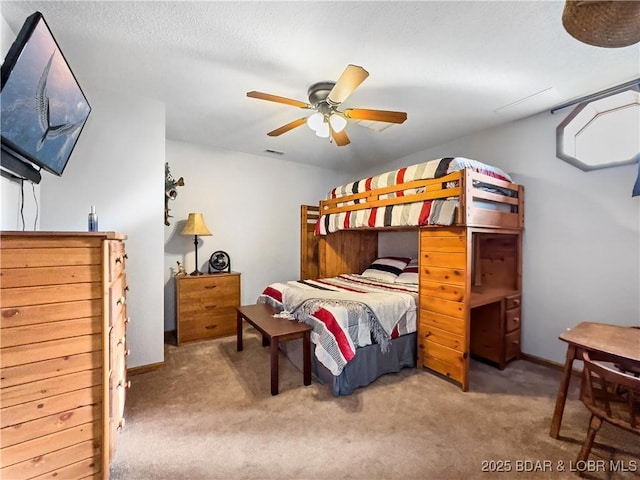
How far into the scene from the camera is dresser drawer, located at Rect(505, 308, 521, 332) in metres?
2.66

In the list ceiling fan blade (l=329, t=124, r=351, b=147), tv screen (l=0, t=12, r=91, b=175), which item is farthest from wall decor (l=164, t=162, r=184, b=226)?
ceiling fan blade (l=329, t=124, r=351, b=147)

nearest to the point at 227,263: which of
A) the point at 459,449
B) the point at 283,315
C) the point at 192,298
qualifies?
the point at 192,298

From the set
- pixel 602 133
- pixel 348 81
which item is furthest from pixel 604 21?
pixel 602 133

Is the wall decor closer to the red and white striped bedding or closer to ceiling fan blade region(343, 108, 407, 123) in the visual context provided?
the red and white striped bedding

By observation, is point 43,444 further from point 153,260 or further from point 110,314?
point 153,260

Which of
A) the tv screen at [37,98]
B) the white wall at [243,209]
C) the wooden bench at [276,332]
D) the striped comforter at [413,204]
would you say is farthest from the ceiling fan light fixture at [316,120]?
the white wall at [243,209]

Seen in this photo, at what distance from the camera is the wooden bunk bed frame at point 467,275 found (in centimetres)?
226

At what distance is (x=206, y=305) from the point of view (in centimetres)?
329

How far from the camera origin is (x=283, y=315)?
8.78ft

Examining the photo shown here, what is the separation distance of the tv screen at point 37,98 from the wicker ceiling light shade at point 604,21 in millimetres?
1965

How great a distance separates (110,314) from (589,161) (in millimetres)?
3624

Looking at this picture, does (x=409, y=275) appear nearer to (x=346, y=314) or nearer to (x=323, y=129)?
(x=346, y=314)

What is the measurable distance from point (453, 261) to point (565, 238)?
1.16 meters

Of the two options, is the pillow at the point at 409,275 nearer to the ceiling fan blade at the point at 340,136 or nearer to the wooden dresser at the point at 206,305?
the ceiling fan blade at the point at 340,136
